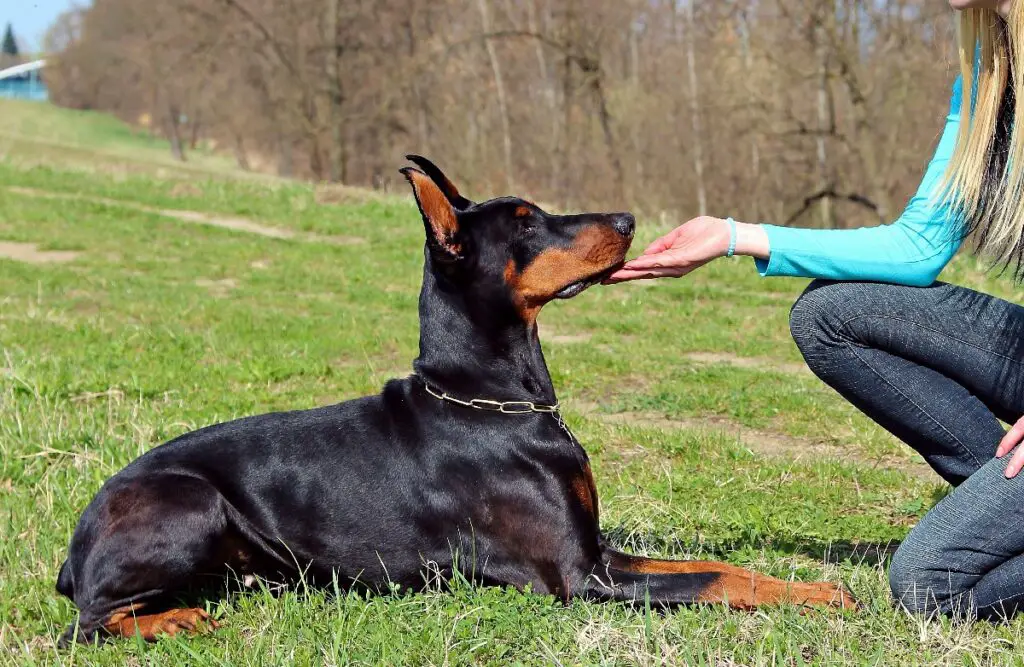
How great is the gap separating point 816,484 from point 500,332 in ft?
6.67

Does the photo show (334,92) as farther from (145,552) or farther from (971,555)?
(971,555)

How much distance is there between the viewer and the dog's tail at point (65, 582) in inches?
146

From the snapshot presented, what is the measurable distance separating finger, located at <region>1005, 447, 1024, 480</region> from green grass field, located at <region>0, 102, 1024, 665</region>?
19.7 inches

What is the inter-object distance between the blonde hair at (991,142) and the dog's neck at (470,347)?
1.58 m

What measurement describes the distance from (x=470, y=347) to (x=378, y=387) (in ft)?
11.0

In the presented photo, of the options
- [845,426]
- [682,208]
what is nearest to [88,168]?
[682,208]

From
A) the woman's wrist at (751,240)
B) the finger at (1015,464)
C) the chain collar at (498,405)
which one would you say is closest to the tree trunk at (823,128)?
the woman's wrist at (751,240)

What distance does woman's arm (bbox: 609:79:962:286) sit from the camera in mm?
3641

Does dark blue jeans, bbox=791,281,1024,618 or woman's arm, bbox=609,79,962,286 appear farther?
woman's arm, bbox=609,79,962,286

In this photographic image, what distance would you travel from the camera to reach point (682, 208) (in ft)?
84.7

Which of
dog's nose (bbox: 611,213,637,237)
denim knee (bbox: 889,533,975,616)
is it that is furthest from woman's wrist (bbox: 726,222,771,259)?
denim knee (bbox: 889,533,975,616)

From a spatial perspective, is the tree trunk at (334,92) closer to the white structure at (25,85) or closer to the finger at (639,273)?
the finger at (639,273)

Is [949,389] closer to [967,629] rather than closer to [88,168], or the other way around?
[967,629]

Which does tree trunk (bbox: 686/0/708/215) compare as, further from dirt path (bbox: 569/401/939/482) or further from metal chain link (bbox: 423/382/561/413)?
metal chain link (bbox: 423/382/561/413)
